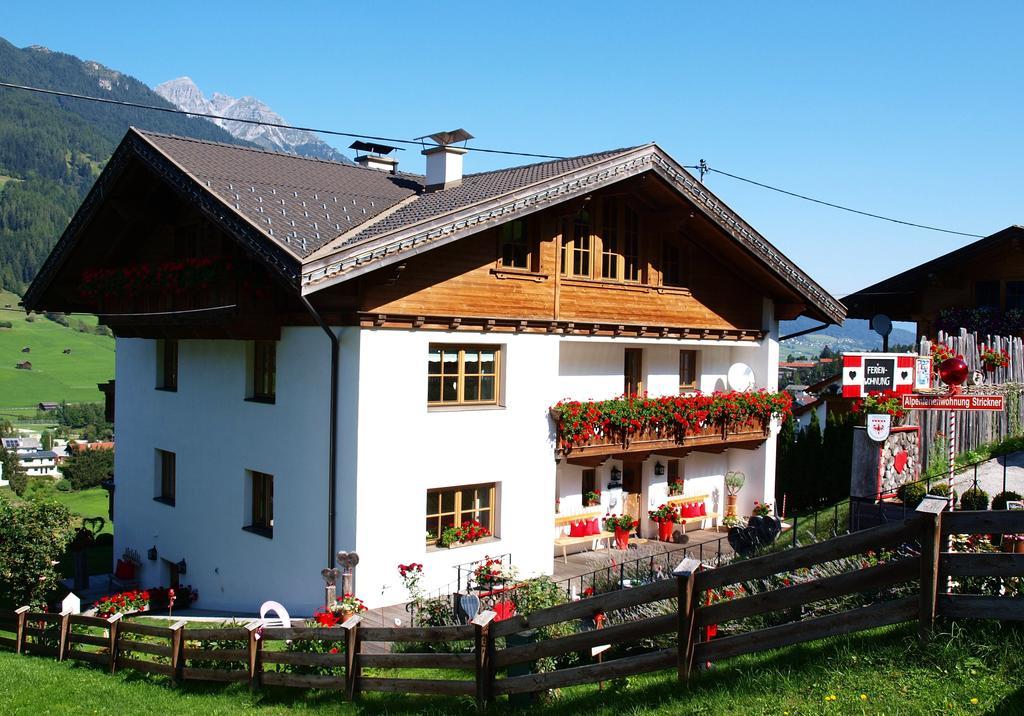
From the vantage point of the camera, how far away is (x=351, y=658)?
903cm

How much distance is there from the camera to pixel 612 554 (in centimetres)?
1886

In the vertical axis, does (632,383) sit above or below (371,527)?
above

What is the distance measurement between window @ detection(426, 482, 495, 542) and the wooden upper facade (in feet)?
9.79

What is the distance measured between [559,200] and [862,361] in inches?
235

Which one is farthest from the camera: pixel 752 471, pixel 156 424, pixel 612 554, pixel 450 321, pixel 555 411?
pixel 752 471

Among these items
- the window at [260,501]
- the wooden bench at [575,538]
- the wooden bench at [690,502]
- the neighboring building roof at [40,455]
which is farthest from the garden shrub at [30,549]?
the neighboring building roof at [40,455]

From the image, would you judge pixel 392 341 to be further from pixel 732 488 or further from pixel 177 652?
pixel 732 488

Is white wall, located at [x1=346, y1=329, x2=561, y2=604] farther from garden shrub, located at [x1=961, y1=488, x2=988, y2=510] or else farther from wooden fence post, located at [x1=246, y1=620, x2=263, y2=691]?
garden shrub, located at [x1=961, y1=488, x2=988, y2=510]

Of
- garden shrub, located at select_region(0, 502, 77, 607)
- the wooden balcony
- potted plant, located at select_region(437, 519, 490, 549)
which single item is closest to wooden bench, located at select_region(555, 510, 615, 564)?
the wooden balcony

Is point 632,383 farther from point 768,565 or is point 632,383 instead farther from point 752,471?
point 768,565

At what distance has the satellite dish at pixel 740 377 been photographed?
21453 mm

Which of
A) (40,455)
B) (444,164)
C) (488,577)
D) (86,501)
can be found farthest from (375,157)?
(40,455)

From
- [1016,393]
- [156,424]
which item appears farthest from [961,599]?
[156,424]

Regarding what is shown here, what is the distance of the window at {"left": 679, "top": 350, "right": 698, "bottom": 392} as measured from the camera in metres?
21.6
